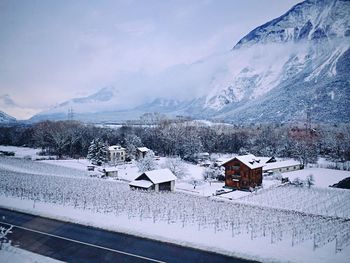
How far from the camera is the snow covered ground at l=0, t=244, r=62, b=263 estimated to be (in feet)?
61.9

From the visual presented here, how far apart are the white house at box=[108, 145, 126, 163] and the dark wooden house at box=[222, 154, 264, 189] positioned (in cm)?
3917

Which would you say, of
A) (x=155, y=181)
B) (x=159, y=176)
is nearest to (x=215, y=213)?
(x=155, y=181)

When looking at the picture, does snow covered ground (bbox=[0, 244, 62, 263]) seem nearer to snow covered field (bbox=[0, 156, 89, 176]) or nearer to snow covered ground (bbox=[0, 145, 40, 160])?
→ snow covered field (bbox=[0, 156, 89, 176])

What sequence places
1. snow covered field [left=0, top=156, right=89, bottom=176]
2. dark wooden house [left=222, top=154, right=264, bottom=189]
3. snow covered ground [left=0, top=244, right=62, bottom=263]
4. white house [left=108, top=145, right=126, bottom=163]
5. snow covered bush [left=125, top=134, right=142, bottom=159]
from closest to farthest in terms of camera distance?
1. snow covered ground [left=0, top=244, right=62, bottom=263]
2. dark wooden house [left=222, top=154, right=264, bottom=189]
3. snow covered field [left=0, top=156, right=89, bottom=176]
4. white house [left=108, top=145, right=126, bottom=163]
5. snow covered bush [left=125, top=134, right=142, bottom=159]

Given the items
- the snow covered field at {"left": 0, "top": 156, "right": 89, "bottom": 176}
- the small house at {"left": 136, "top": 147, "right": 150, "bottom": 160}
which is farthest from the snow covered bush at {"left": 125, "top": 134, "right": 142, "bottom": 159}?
the snow covered field at {"left": 0, "top": 156, "right": 89, "bottom": 176}

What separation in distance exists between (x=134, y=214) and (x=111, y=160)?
51433mm

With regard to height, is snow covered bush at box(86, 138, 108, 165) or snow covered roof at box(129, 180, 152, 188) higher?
snow covered bush at box(86, 138, 108, 165)

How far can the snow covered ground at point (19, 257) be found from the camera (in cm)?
1886

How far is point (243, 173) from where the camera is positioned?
4766 cm

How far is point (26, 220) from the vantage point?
27.1m

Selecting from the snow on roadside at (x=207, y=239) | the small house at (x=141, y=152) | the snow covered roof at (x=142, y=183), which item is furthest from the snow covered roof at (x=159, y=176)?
the small house at (x=141, y=152)

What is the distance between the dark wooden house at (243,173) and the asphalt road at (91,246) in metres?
27.7

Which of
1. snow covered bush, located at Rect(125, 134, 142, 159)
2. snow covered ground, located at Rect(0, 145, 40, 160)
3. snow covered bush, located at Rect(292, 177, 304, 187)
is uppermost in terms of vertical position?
snow covered bush, located at Rect(125, 134, 142, 159)

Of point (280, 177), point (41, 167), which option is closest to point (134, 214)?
point (280, 177)
